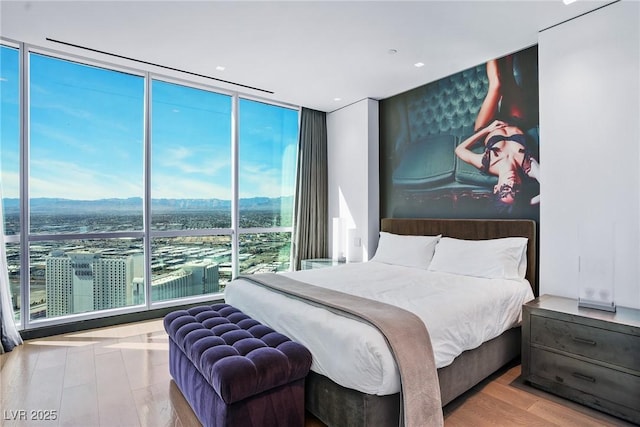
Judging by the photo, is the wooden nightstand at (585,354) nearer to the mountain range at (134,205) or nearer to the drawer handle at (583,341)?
the drawer handle at (583,341)

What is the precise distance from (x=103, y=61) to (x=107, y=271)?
225 centimetres

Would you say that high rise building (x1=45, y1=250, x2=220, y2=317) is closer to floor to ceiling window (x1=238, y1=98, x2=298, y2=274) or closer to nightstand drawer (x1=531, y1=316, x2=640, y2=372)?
floor to ceiling window (x1=238, y1=98, x2=298, y2=274)

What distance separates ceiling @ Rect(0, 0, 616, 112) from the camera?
2.60 metres

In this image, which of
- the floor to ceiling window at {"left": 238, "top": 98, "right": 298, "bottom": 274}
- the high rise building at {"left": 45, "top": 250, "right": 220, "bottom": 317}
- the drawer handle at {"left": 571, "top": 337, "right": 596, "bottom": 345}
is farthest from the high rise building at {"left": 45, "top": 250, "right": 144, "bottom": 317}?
the drawer handle at {"left": 571, "top": 337, "right": 596, "bottom": 345}

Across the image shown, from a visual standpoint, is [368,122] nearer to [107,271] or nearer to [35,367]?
[107,271]

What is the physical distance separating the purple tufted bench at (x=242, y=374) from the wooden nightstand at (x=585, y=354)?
5.51ft

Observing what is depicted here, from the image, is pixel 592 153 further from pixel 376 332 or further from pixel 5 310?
pixel 5 310

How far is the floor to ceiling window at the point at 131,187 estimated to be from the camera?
344 cm

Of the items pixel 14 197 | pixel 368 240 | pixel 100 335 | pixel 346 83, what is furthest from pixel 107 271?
pixel 346 83

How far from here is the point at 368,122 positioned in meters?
4.66

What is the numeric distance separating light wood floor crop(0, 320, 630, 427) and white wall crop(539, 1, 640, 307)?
888mm

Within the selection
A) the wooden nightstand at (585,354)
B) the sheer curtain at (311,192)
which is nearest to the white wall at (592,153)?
the wooden nightstand at (585,354)

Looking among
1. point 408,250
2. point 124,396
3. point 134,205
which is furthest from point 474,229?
point 134,205

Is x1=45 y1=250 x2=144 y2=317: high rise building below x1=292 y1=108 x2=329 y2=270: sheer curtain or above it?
below
